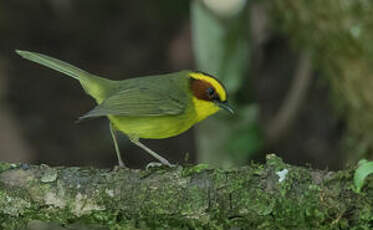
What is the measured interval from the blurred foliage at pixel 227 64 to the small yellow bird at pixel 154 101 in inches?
87.3

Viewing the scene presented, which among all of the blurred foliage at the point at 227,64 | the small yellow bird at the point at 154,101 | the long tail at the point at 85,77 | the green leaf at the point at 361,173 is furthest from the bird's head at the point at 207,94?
the blurred foliage at the point at 227,64

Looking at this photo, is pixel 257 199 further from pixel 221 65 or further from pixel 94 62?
pixel 94 62

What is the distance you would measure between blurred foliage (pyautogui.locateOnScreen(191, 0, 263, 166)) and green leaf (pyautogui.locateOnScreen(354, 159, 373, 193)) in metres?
3.60

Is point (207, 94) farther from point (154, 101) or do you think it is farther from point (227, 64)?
point (227, 64)

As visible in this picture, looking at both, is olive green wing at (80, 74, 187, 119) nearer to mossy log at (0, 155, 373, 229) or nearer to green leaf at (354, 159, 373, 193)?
mossy log at (0, 155, 373, 229)

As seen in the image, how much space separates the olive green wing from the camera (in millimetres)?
3994

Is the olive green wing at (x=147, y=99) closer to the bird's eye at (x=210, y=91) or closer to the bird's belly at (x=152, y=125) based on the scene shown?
the bird's belly at (x=152, y=125)

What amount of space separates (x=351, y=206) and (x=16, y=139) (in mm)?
5941

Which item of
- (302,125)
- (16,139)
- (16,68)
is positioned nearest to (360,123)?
(302,125)

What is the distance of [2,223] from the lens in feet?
11.3

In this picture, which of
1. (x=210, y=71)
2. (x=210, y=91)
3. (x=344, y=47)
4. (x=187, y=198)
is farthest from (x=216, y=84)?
(x=344, y=47)

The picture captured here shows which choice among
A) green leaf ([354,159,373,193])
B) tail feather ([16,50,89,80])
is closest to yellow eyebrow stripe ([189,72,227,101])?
tail feather ([16,50,89,80])

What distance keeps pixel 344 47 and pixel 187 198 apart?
11.9 feet

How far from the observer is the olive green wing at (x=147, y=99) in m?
3.99
